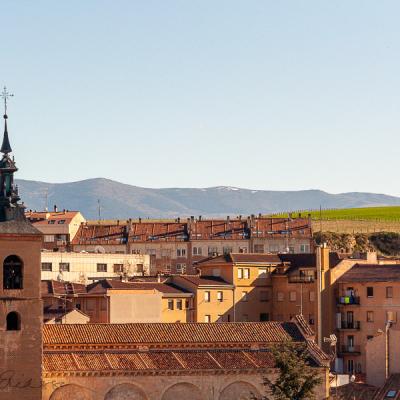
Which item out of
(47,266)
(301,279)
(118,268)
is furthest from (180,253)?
(301,279)

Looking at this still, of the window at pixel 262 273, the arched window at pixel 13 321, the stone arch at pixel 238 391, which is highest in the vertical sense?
the window at pixel 262 273

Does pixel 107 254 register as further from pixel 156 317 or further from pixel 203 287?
pixel 156 317

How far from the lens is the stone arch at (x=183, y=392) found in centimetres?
8650

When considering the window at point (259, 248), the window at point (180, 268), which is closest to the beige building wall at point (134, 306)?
the window at point (180, 268)

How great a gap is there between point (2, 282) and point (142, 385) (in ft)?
29.9

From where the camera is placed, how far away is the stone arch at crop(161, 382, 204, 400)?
86.5 meters

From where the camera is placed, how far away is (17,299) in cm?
8188

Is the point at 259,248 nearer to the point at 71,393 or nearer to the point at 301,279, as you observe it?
the point at 301,279

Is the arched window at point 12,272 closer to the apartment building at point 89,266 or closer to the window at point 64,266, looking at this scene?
the apartment building at point 89,266

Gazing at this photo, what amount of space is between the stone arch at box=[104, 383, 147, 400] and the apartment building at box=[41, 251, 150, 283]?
51725 mm

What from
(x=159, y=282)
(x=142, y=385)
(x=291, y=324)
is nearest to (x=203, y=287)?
(x=159, y=282)

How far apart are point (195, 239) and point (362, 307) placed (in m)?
48.1

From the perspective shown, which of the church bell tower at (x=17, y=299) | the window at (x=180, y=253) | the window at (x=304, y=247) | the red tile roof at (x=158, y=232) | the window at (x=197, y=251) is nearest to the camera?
the church bell tower at (x=17, y=299)

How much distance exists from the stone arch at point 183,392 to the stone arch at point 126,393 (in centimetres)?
117
